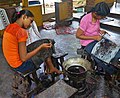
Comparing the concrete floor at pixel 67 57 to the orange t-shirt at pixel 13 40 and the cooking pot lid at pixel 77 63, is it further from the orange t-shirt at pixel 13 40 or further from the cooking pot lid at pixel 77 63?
the orange t-shirt at pixel 13 40

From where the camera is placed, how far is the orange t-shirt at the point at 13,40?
2.03m

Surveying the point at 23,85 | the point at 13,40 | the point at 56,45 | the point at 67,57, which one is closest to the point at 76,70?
the point at 23,85

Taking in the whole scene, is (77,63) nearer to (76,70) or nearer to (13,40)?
(76,70)

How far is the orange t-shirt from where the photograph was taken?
2.03 meters

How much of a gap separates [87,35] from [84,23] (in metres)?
0.19

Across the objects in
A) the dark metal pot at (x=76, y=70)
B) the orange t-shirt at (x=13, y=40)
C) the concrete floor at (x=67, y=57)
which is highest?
the orange t-shirt at (x=13, y=40)

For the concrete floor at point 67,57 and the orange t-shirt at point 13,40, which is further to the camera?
the concrete floor at point 67,57

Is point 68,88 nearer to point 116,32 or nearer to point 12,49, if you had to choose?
point 12,49

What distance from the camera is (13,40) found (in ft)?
6.70

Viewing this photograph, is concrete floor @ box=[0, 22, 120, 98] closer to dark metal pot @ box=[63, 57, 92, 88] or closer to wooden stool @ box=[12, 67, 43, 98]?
wooden stool @ box=[12, 67, 43, 98]

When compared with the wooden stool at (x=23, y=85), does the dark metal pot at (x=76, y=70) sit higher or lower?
higher

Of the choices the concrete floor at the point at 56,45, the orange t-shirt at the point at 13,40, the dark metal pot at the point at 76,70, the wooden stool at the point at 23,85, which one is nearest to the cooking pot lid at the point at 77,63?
the dark metal pot at the point at 76,70

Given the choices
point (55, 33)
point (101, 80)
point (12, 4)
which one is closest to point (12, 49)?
point (101, 80)

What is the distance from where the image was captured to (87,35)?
8.60 feet
